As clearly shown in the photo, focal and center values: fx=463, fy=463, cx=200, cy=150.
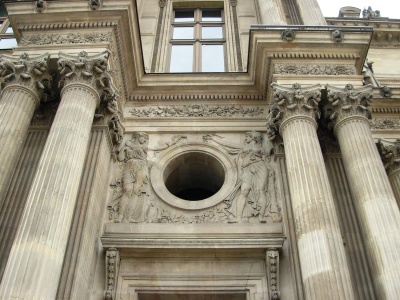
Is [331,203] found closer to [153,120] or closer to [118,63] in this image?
[153,120]

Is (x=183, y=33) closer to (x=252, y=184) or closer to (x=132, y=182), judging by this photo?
(x=132, y=182)

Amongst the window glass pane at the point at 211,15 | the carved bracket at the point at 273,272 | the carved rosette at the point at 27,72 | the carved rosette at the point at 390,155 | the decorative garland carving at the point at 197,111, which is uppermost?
the window glass pane at the point at 211,15

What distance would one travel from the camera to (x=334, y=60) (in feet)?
43.1

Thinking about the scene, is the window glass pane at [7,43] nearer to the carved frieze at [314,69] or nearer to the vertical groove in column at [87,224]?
the vertical groove in column at [87,224]

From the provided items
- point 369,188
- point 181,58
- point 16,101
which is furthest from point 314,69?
point 16,101

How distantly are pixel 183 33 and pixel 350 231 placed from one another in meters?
10.4

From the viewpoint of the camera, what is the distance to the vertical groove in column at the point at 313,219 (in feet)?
28.3

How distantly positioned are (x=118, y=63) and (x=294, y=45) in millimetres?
5008

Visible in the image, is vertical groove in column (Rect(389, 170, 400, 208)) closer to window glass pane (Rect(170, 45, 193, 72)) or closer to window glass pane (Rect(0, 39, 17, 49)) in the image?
window glass pane (Rect(170, 45, 193, 72))

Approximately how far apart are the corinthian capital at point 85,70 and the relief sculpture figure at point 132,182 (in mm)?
2112

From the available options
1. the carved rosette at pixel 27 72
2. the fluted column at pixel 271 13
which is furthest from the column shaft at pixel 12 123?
the fluted column at pixel 271 13

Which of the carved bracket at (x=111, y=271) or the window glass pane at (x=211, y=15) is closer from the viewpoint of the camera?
the carved bracket at (x=111, y=271)

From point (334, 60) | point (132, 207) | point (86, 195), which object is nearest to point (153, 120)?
point (132, 207)

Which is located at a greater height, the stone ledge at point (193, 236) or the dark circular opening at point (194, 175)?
the dark circular opening at point (194, 175)
